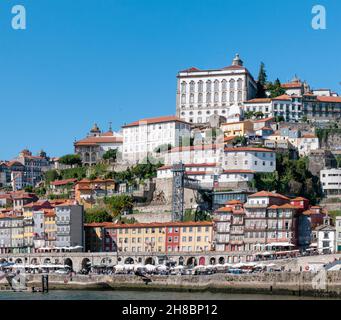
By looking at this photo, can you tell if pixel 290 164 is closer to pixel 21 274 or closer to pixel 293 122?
pixel 293 122

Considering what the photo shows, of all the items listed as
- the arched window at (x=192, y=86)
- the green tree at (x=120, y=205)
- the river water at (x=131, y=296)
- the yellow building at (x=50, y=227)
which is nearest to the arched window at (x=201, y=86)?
the arched window at (x=192, y=86)

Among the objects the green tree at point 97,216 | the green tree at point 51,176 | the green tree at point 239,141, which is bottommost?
the green tree at point 97,216

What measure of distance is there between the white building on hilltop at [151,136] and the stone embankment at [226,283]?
29.4 metres

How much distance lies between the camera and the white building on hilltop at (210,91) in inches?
3957

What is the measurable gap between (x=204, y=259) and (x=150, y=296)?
13.2m

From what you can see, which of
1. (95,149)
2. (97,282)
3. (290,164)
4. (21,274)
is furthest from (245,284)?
(95,149)

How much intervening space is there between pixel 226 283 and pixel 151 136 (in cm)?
3704

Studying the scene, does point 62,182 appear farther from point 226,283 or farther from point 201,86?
point 226,283

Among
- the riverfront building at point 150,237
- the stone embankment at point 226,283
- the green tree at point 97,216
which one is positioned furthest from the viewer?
the green tree at point 97,216

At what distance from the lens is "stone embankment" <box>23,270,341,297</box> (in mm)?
55281

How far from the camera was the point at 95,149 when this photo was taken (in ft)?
324

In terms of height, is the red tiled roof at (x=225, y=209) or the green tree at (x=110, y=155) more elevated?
the green tree at (x=110, y=155)

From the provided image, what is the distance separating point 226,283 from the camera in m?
58.7

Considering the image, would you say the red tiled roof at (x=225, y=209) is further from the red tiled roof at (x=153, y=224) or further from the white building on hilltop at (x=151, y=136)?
the white building on hilltop at (x=151, y=136)
